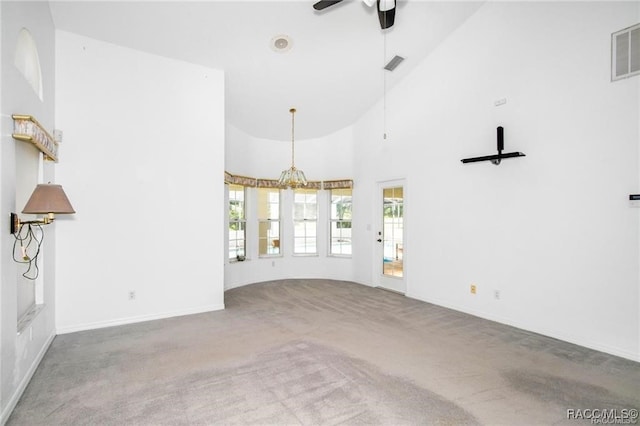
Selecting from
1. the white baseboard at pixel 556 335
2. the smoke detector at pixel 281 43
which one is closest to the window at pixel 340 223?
the white baseboard at pixel 556 335

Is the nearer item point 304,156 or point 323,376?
point 323,376

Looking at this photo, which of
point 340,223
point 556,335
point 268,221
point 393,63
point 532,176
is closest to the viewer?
point 556,335

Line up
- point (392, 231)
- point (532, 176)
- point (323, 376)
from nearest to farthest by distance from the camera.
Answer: point (323, 376) → point (532, 176) → point (392, 231)

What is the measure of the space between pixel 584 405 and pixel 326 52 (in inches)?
188

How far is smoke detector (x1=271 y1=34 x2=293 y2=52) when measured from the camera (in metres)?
4.14

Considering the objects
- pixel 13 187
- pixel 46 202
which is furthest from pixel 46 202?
pixel 13 187

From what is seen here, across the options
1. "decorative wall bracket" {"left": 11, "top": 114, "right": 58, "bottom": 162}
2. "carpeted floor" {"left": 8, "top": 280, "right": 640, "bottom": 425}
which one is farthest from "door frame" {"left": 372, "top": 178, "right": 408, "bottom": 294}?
"decorative wall bracket" {"left": 11, "top": 114, "right": 58, "bottom": 162}

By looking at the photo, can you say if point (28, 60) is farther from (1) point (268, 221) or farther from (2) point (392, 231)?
(2) point (392, 231)

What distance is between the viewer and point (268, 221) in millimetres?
6934

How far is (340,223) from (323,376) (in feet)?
15.1

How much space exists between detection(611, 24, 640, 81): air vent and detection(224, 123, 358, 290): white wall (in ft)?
14.2

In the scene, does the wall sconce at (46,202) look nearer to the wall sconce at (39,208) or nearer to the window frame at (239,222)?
the wall sconce at (39,208)

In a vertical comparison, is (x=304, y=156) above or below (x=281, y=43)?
below

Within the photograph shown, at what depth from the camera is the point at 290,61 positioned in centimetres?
463
